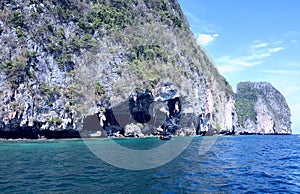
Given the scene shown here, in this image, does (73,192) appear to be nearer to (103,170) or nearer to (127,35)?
(103,170)

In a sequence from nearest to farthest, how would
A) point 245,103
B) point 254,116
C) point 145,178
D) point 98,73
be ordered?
point 145,178
point 98,73
point 254,116
point 245,103

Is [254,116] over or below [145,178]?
over

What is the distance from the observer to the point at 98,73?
64250 mm

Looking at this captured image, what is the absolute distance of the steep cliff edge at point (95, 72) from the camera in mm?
53219

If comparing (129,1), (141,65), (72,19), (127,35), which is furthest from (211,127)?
(72,19)

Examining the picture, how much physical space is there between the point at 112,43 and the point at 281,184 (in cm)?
6267

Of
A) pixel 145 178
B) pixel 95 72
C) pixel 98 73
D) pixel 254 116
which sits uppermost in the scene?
pixel 95 72

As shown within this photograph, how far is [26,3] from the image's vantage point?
61.1 meters

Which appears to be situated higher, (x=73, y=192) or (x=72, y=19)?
(x=72, y=19)

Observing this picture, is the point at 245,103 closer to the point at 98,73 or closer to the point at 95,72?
the point at 98,73

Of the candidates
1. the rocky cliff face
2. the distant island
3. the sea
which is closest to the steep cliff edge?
the distant island

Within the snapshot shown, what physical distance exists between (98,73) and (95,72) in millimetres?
743

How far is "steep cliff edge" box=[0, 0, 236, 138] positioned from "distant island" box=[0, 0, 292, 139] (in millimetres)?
189

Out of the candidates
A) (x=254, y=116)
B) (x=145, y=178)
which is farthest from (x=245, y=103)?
(x=145, y=178)
